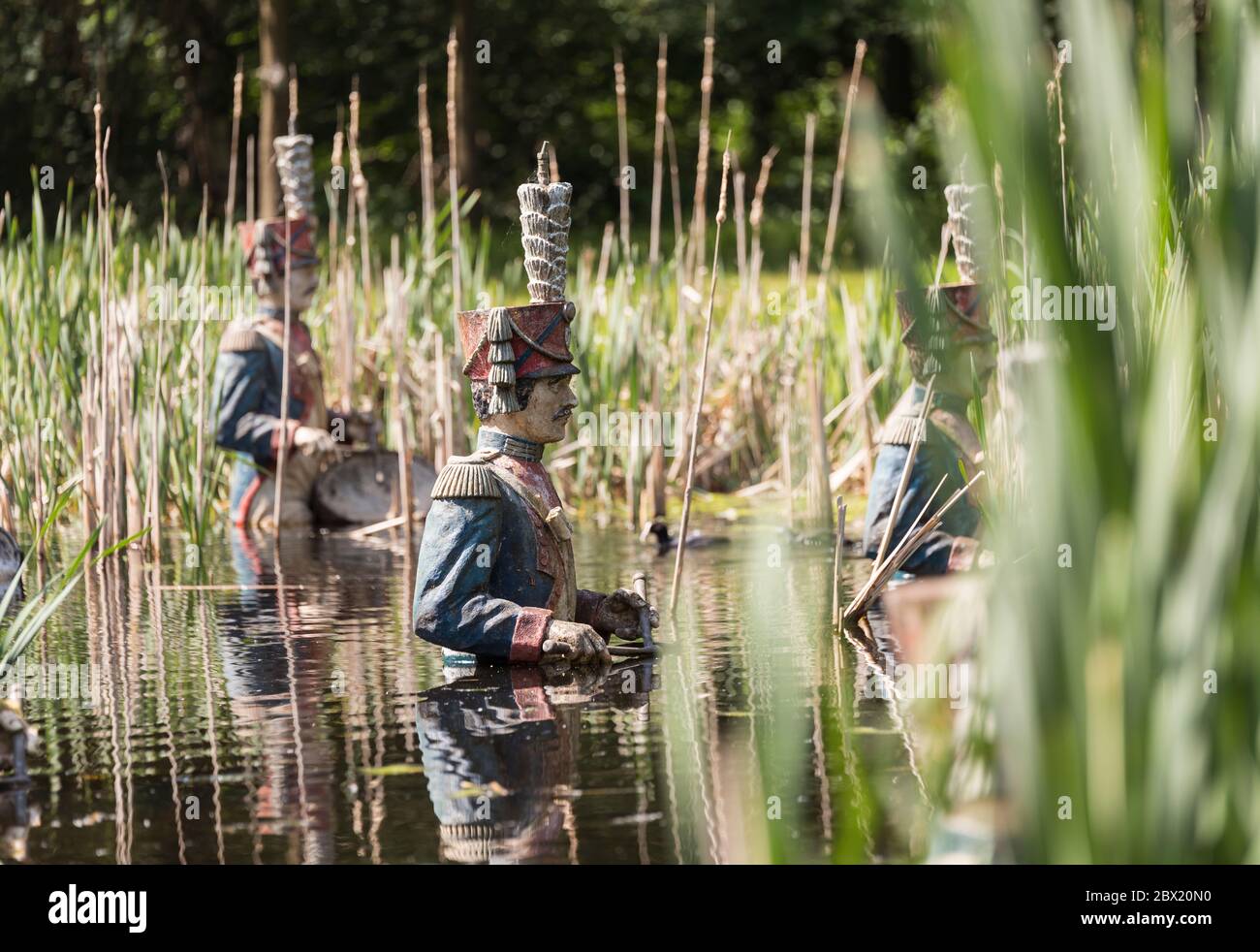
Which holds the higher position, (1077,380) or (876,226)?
(876,226)

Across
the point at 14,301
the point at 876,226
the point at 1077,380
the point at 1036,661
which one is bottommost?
the point at 1036,661

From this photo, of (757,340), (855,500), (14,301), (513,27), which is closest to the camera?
(14,301)

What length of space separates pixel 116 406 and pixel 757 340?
3937 millimetres

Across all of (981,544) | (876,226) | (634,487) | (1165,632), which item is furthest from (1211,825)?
(634,487)

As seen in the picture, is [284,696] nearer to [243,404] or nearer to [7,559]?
[7,559]

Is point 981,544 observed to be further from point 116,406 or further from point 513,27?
point 513,27

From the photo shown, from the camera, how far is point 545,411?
5941 mm

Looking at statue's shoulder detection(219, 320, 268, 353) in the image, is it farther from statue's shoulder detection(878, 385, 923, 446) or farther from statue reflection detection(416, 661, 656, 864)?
statue reflection detection(416, 661, 656, 864)

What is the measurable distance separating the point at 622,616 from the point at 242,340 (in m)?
4.04

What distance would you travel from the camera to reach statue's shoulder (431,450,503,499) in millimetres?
5754

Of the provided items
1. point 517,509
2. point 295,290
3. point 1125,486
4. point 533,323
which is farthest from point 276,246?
point 1125,486
